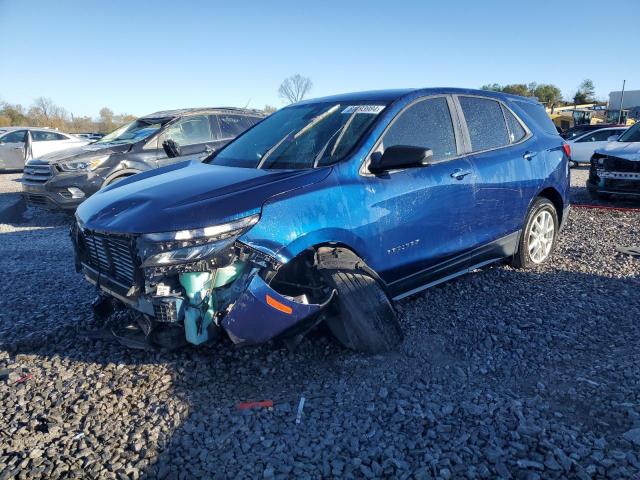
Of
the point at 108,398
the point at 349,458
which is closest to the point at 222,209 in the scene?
the point at 108,398

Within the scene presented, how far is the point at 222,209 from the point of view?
9.19ft

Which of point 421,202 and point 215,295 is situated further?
point 421,202

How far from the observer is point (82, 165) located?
7.78 m

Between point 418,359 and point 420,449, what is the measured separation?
0.91 metres

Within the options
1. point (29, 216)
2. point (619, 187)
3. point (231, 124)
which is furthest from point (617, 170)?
point (29, 216)

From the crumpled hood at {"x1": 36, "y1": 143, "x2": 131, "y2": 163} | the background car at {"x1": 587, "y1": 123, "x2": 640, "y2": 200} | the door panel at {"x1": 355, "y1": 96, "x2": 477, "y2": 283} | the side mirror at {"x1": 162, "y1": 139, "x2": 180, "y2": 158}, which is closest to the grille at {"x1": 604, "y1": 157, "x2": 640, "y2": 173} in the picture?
the background car at {"x1": 587, "y1": 123, "x2": 640, "y2": 200}

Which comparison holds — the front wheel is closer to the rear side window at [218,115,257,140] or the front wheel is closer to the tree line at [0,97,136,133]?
the rear side window at [218,115,257,140]

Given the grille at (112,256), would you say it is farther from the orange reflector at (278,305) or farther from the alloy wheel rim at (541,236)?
the alloy wheel rim at (541,236)

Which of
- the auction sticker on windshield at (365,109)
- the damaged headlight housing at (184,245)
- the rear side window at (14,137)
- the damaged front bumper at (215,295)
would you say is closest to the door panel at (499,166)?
Answer: the auction sticker on windshield at (365,109)

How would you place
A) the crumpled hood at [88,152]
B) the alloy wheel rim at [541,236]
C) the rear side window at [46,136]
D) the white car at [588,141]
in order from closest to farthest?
the alloy wheel rim at [541,236] < the crumpled hood at [88,152] < the rear side window at [46,136] < the white car at [588,141]

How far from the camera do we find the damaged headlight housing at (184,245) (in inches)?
106

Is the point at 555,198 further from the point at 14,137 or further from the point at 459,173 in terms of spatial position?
the point at 14,137

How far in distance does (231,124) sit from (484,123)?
18.2 feet

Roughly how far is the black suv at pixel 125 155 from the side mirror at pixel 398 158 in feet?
15.6
